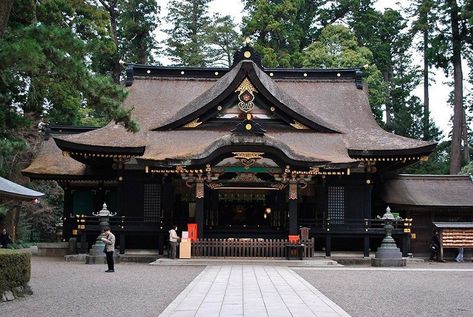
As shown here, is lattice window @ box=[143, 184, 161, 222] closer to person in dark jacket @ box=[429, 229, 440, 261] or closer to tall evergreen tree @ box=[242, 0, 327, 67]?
person in dark jacket @ box=[429, 229, 440, 261]

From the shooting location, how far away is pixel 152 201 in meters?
22.2

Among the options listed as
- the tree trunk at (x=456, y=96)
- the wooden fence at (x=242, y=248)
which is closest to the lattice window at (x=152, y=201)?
the wooden fence at (x=242, y=248)

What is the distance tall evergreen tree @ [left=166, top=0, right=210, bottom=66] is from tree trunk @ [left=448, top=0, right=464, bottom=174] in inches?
745

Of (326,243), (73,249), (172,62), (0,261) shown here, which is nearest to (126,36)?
(172,62)

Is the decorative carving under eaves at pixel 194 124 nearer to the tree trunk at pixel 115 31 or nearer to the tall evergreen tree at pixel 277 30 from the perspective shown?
the tall evergreen tree at pixel 277 30

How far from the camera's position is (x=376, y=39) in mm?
41656

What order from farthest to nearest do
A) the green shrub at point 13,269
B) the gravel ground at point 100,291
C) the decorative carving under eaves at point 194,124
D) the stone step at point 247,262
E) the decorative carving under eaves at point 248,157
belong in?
the decorative carving under eaves at point 194,124 → the decorative carving under eaves at point 248,157 → the stone step at point 247,262 → the green shrub at point 13,269 → the gravel ground at point 100,291

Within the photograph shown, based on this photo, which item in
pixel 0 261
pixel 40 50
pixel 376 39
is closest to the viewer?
pixel 40 50

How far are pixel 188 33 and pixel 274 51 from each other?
1133 centimetres

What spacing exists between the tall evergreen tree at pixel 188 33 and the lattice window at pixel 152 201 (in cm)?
2379

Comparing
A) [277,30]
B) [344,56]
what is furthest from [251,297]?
[277,30]

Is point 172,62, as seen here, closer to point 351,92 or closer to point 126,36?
point 126,36

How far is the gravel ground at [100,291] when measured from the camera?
30.4 feet

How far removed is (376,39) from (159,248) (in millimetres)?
27152
